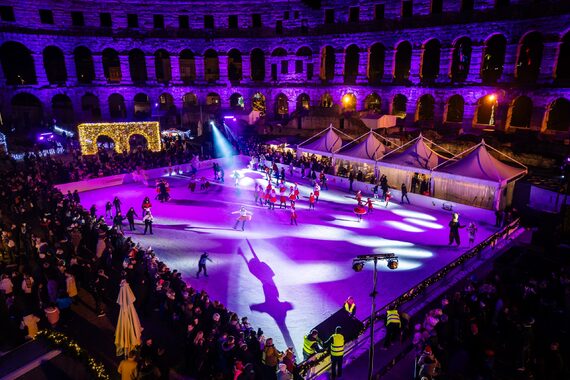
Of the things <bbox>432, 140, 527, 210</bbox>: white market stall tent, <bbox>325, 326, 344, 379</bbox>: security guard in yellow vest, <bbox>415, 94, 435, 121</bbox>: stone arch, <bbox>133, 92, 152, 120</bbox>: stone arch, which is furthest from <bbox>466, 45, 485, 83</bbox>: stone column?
<bbox>133, 92, 152, 120</bbox>: stone arch

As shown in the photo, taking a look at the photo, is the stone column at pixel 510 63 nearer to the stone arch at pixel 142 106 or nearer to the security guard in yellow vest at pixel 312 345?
the security guard in yellow vest at pixel 312 345

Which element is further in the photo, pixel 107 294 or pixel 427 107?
pixel 427 107

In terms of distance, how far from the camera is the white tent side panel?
1905cm

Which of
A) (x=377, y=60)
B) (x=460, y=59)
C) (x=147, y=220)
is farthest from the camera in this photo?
(x=377, y=60)

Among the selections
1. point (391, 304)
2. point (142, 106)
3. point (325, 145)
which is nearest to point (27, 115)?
point (142, 106)

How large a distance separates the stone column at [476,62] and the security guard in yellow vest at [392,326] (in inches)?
1095

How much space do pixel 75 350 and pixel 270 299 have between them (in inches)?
221

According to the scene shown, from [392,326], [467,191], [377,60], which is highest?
[377,60]

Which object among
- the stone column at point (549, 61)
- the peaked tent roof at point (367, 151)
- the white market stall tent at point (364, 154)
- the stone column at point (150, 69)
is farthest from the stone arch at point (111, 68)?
the stone column at point (549, 61)

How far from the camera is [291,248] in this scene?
1603 centimetres

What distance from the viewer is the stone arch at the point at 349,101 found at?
127 feet

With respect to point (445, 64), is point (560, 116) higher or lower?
lower

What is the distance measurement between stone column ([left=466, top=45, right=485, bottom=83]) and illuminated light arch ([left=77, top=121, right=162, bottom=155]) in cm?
2570

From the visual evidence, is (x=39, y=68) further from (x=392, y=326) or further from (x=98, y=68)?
(x=392, y=326)
